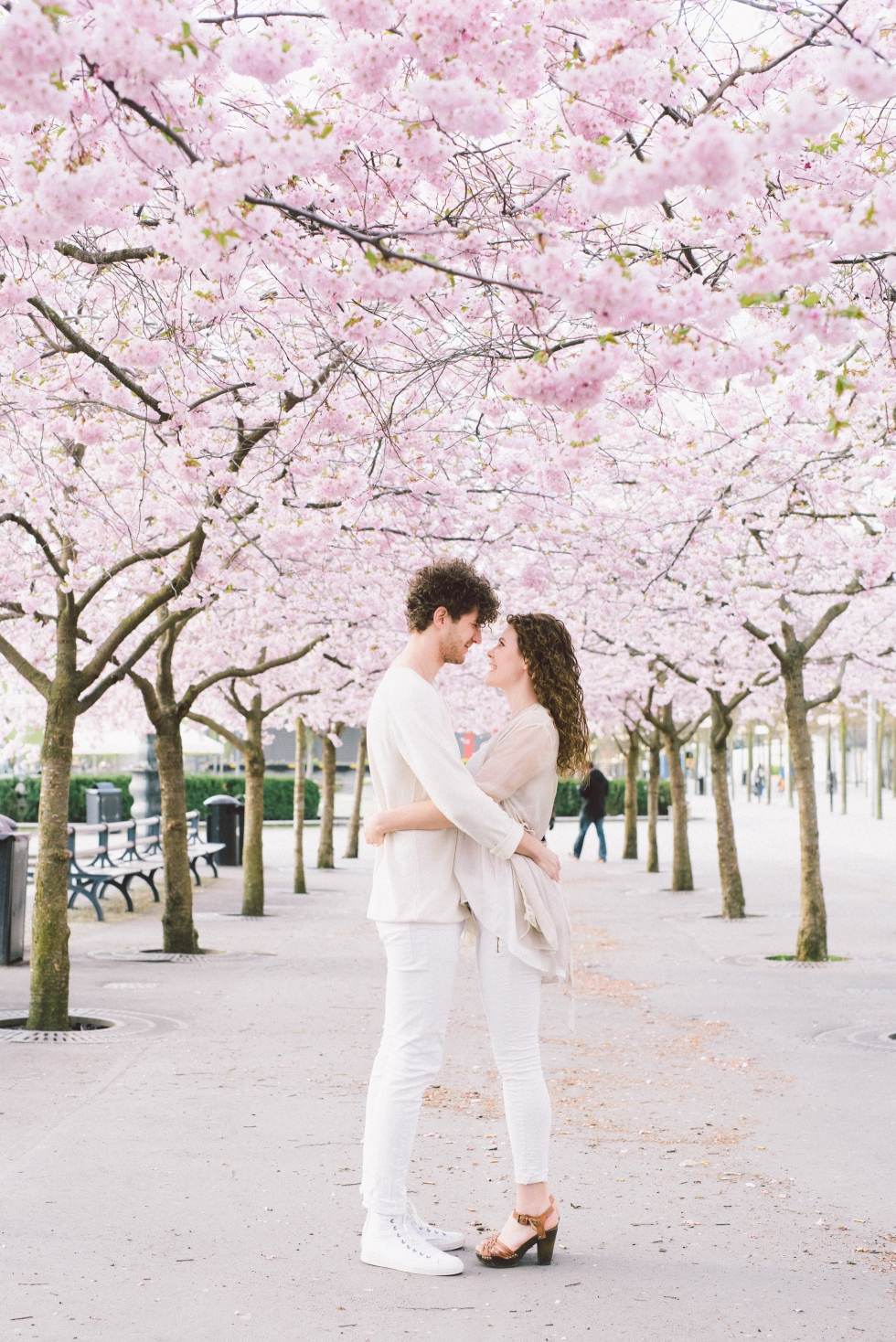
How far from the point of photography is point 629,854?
88.8 feet

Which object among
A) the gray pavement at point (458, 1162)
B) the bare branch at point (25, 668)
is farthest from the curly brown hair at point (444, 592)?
the bare branch at point (25, 668)

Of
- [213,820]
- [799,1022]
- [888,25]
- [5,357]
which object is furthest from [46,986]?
[213,820]

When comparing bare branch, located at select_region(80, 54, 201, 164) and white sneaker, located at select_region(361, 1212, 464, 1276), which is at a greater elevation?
bare branch, located at select_region(80, 54, 201, 164)

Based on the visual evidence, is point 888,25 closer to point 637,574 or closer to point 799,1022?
point 799,1022

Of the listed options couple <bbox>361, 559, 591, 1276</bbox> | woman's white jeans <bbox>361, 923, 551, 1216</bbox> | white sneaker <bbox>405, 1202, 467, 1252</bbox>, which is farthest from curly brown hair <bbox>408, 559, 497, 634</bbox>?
white sneaker <bbox>405, 1202, 467, 1252</bbox>

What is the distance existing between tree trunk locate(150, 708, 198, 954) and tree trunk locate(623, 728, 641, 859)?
13515 mm

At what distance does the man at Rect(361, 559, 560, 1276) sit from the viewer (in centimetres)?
402

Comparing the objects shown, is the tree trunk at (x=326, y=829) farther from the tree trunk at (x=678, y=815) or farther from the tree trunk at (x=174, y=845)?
the tree trunk at (x=174, y=845)

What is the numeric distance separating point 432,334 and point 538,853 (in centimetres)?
410

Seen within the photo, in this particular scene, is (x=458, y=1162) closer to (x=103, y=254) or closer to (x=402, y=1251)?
(x=402, y=1251)

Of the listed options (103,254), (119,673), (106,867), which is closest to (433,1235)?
(103,254)

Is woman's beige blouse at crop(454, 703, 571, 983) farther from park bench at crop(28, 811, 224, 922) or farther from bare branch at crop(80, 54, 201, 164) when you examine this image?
park bench at crop(28, 811, 224, 922)

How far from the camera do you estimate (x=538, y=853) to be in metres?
4.18

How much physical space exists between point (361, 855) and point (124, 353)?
23.3 metres
